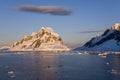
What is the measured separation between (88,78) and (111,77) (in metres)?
3.87

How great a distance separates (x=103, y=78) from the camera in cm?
4709

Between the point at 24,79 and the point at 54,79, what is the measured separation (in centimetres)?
460

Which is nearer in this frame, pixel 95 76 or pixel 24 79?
pixel 24 79

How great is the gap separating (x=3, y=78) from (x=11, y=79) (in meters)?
1.64

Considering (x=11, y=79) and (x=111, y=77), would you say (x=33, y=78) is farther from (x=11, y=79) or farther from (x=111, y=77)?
(x=111, y=77)

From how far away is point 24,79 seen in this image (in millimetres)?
45875

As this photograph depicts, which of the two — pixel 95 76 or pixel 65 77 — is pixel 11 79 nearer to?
pixel 65 77

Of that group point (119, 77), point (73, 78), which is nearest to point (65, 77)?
point (73, 78)

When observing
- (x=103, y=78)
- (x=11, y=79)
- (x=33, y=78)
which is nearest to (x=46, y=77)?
(x=33, y=78)

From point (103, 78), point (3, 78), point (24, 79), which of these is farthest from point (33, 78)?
point (103, 78)

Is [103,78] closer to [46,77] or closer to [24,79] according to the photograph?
[46,77]

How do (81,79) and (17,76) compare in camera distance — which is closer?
(81,79)

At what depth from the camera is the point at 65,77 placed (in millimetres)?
48312

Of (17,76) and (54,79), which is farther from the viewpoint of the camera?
(17,76)
